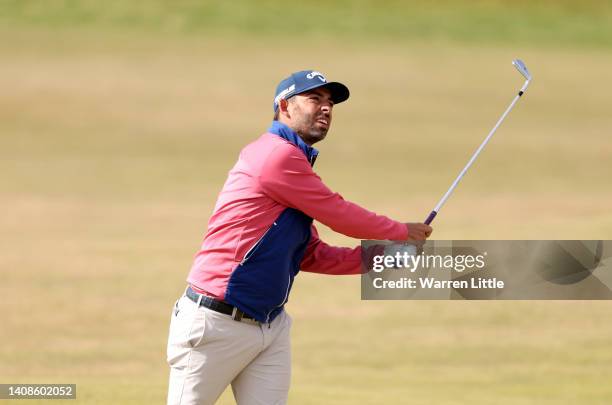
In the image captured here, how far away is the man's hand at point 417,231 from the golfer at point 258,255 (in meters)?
0.04

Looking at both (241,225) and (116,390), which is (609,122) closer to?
(116,390)

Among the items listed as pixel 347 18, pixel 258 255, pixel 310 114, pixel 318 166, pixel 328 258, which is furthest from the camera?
pixel 347 18

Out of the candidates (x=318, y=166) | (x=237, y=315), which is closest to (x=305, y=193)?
(x=237, y=315)

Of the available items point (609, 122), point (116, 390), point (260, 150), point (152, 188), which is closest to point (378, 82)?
point (609, 122)

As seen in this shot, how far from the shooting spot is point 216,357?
17.7 ft

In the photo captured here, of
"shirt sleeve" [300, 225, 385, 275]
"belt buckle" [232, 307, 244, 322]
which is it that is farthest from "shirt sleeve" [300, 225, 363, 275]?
"belt buckle" [232, 307, 244, 322]

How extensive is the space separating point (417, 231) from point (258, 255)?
73 cm

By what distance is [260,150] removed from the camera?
539cm

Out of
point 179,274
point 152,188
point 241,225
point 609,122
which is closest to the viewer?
point 241,225

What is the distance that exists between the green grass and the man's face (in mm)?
33617

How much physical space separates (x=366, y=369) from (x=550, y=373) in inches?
59.2

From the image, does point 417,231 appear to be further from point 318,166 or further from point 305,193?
point 318,166

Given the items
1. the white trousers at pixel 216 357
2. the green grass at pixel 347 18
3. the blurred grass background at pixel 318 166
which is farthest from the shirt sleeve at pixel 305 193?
the green grass at pixel 347 18

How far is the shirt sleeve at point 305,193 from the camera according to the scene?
5305 millimetres
